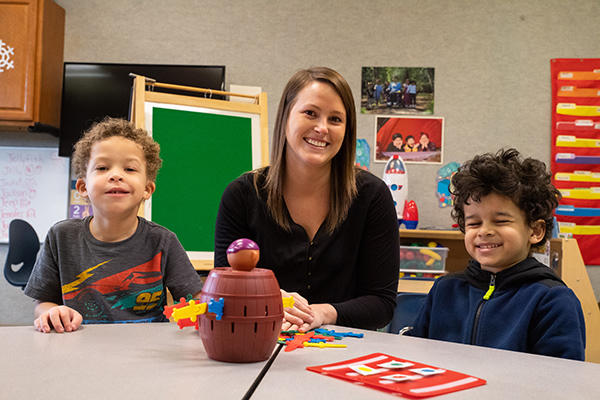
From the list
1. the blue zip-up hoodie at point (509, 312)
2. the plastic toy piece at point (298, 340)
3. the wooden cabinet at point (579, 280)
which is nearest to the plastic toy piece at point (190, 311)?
the plastic toy piece at point (298, 340)

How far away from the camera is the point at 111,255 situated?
1232mm

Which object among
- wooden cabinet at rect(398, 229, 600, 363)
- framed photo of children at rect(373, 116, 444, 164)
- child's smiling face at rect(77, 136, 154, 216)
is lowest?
wooden cabinet at rect(398, 229, 600, 363)

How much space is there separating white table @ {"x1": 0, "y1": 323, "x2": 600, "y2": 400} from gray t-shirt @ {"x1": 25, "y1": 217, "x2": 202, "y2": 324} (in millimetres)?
284

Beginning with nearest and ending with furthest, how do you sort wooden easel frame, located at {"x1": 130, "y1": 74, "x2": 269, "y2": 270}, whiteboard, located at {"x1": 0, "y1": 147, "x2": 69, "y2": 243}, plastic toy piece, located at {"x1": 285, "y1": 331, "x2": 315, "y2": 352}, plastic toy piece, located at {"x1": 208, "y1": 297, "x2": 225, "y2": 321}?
plastic toy piece, located at {"x1": 208, "y1": 297, "x2": 225, "y2": 321}, plastic toy piece, located at {"x1": 285, "y1": 331, "x2": 315, "y2": 352}, wooden easel frame, located at {"x1": 130, "y1": 74, "x2": 269, "y2": 270}, whiteboard, located at {"x1": 0, "y1": 147, "x2": 69, "y2": 243}

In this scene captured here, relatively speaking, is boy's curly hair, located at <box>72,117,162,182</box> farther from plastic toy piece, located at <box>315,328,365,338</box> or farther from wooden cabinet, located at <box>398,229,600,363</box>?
wooden cabinet, located at <box>398,229,600,363</box>

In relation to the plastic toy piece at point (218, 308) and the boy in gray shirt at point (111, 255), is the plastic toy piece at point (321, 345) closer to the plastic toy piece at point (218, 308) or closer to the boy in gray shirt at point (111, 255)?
the plastic toy piece at point (218, 308)

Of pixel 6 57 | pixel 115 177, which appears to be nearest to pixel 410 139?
pixel 115 177

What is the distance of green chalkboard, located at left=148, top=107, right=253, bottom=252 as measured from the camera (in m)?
2.41

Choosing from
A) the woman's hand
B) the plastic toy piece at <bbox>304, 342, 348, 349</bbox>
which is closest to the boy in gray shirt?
the woman's hand

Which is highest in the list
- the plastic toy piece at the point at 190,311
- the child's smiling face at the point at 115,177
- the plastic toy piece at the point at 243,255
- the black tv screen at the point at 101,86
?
the black tv screen at the point at 101,86

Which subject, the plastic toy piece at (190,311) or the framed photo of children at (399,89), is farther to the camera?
the framed photo of children at (399,89)

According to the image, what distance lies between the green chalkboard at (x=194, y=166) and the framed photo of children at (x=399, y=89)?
1145mm

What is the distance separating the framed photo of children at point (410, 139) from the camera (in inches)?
133

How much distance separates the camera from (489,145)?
3.36 metres
